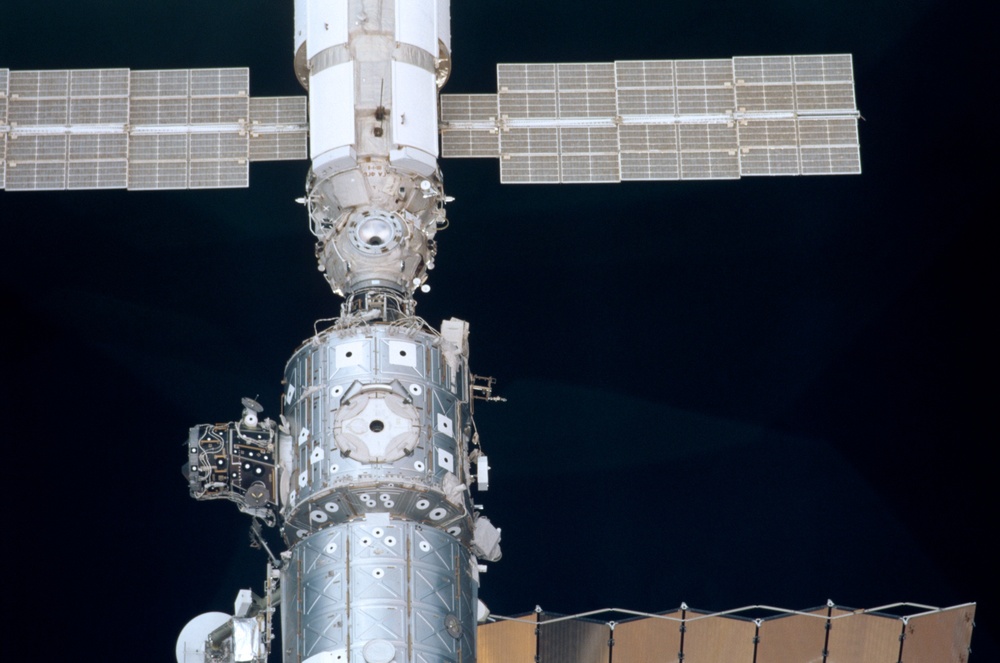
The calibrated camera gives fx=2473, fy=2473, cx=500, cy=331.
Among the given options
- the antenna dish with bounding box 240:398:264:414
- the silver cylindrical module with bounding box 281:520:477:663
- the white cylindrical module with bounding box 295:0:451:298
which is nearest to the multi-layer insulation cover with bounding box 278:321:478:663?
the silver cylindrical module with bounding box 281:520:477:663

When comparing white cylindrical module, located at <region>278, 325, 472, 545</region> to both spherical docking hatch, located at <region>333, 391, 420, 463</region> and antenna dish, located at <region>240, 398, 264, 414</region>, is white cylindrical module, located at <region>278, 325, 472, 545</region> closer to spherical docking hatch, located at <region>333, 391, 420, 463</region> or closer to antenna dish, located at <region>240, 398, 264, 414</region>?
spherical docking hatch, located at <region>333, 391, 420, 463</region>

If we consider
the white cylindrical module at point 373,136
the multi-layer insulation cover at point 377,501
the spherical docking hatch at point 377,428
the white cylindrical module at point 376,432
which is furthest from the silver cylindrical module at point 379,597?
the white cylindrical module at point 373,136

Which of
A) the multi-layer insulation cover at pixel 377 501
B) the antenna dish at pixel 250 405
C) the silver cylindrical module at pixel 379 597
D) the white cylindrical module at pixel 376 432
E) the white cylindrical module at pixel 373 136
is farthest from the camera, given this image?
the white cylindrical module at pixel 373 136

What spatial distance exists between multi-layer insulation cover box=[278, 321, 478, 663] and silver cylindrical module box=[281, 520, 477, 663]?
0.01 metres

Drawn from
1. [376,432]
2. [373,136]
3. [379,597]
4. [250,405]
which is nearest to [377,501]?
[376,432]

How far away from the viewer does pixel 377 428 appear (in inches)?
1272

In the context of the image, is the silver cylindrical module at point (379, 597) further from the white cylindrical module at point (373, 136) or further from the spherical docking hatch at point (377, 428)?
the white cylindrical module at point (373, 136)

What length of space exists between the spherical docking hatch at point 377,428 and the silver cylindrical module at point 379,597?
3.03ft

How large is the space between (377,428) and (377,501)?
976 mm

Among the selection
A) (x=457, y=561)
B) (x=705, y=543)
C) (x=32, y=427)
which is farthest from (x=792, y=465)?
(x=32, y=427)

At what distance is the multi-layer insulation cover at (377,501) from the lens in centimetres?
3138

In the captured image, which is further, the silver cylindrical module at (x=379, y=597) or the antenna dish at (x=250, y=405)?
the antenna dish at (x=250, y=405)

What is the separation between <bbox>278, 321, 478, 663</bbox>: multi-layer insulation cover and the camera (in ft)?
103

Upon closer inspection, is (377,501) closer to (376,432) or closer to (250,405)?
(376,432)
